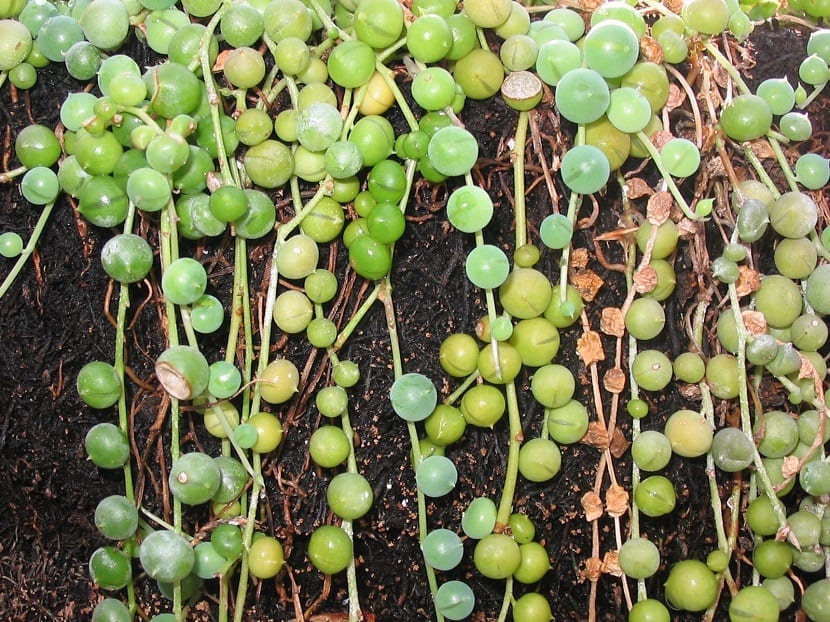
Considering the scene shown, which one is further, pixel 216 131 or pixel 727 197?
pixel 727 197

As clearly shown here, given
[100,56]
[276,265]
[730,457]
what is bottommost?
[730,457]

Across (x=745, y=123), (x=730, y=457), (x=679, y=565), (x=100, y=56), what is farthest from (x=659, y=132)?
(x=100, y=56)

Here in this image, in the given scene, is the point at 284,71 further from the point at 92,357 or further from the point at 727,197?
the point at 727,197

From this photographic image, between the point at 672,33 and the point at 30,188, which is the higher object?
the point at 672,33

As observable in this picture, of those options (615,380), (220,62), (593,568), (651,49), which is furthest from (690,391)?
(220,62)

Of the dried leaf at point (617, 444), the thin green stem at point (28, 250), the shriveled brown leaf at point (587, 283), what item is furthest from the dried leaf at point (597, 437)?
the thin green stem at point (28, 250)

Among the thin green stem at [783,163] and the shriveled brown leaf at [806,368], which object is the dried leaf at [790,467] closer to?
the shriveled brown leaf at [806,368]
